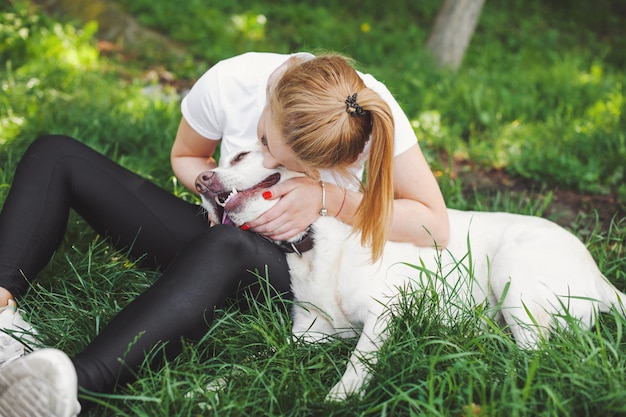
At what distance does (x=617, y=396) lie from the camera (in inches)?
72.2

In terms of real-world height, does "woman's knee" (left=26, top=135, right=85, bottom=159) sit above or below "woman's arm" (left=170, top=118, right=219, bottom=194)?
above

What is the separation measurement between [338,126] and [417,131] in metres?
2.79

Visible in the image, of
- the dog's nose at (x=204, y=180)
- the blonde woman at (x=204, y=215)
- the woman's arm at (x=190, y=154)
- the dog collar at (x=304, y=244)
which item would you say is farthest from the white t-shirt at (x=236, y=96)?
the dog's nose at (x=204, y=180)

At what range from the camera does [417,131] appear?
15.7 ft

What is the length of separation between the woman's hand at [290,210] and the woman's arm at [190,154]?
26.1 inches

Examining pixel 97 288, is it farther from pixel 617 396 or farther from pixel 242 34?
pixel 242 34

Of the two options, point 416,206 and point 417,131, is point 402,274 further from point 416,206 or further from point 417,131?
point 417,131

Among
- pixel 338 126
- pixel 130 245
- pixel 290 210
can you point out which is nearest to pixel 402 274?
pixel 290 210

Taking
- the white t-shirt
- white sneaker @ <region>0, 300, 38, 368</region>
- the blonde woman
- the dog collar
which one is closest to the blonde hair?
the blonde woman

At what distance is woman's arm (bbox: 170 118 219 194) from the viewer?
2896 mm

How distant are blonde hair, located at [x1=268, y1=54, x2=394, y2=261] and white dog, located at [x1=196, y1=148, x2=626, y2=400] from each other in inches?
6.3

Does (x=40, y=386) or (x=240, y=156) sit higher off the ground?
(x=240, y=156)

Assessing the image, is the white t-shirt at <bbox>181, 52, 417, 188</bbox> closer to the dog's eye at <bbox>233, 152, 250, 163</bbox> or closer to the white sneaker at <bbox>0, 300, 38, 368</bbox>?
the dog's eye at <bbox>233, 152, 250, 163</bbox>

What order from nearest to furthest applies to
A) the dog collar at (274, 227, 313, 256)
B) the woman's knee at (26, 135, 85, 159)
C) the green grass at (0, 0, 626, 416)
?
1. the green grass at (0, 0, 626, 416)
2. the dog collar at (274, 227, 313, 256)
3. the woman's knee at (26, 135, 85, 159)
